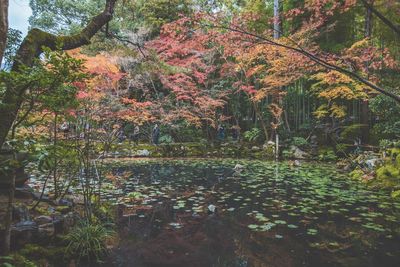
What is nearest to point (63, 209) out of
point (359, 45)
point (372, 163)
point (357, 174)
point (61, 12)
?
point (357, 174)

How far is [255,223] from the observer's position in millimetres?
5027

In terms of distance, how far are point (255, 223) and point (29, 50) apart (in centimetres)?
409

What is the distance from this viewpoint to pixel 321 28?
15047 mm

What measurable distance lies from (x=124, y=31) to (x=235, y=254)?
51.5 feet

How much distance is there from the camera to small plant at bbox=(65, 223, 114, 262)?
3.70m

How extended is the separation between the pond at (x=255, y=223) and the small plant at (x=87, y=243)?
235mm

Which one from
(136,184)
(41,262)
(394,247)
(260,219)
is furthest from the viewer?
(136,184)

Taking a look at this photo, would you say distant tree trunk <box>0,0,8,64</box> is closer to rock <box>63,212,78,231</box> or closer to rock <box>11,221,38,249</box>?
rock <box>11,221,38,249</box>

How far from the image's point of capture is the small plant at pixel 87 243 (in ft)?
12.1

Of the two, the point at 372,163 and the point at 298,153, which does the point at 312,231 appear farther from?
the point at 298,153

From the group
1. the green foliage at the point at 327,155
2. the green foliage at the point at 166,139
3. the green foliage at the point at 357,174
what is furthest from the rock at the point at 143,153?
the green foliage at the point at 357,174

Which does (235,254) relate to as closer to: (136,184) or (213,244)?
(213,244)

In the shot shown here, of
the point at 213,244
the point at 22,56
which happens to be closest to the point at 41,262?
the point at 213,244

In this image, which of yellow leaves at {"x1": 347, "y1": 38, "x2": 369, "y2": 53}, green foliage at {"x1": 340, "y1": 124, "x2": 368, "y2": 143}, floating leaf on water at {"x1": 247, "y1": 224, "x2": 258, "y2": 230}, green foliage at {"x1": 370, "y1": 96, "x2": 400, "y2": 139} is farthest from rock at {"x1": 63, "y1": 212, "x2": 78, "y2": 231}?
green foliage at {"x1": 340, "y1": 124, "x2": 368, "y2": 143}
